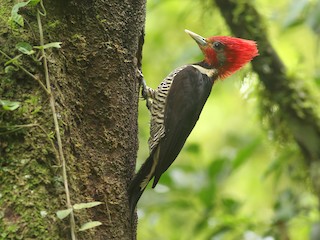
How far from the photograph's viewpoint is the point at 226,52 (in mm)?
4133

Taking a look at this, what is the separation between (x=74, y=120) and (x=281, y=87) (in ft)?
8.14

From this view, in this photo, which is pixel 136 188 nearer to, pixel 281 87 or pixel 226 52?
pixel 226 52

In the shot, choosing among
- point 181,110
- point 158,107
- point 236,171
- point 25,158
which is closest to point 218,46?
point 158,107

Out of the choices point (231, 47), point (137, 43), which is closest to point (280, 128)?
point (231, 47)

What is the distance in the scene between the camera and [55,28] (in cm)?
271

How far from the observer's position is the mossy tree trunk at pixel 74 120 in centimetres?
231

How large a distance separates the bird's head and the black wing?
0.24 m

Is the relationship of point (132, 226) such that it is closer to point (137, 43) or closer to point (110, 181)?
point (110, 181)

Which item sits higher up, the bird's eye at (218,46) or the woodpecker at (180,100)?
the bird's eye at (218,46)

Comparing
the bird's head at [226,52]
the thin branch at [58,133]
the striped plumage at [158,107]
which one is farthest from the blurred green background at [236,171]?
the thin branch at [58,133]

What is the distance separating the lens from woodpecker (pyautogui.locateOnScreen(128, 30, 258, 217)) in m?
3.25

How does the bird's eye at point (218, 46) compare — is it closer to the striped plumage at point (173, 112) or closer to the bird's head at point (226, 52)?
the bird's head at point (226, 52)

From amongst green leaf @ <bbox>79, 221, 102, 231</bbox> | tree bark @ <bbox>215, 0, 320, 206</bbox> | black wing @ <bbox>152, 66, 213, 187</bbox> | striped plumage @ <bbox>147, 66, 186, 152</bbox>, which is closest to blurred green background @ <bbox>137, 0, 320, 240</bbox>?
tree bark @ <bbox>215, 0, 320, 206</bbox>

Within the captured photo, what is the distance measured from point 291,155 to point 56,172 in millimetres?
2892
